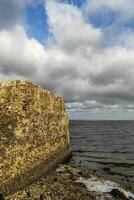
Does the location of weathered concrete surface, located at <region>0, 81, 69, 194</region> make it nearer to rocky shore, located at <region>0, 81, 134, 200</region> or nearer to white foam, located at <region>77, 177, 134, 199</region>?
rocky shore, located at <region>0, 81, 134, 200</region>

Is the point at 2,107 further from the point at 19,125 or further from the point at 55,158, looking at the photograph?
the point at 55,158

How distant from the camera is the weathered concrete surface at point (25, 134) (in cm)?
2109

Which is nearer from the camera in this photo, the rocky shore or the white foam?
the rocky shore

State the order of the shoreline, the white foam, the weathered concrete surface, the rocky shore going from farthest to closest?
the white foam < the weathered concrete surface < the rocky shore < the shoreline

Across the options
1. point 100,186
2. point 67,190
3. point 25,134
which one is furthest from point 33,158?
point 100,186

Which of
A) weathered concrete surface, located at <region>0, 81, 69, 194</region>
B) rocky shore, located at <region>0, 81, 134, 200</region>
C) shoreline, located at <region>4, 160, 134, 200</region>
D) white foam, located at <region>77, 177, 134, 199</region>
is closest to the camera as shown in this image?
shoreline, located at <region>4, 160, 134, 200</region>

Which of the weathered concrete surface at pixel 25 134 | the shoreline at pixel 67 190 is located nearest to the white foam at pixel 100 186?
the shoreline at pixel 67 190

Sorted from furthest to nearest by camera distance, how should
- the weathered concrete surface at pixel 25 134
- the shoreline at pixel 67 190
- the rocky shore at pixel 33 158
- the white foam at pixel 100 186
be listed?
the white foam at pixel 100 186 → the weathered concrete surface at pixel 25 134 → the rocky shore at pixel 33 158 → the shoreline at pixel 67 190

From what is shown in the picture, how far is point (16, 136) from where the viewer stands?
2233 centimetres

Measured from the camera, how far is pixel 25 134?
23.6 meters

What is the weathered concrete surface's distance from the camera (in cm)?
2109

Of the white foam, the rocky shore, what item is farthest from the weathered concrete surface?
the white foam

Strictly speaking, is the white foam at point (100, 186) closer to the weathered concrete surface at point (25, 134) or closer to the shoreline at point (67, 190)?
the shoreline at point (67, 190)

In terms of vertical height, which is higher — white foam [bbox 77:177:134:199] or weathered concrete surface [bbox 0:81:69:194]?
weathered concrete surface [bbox 0:81:69:194]
